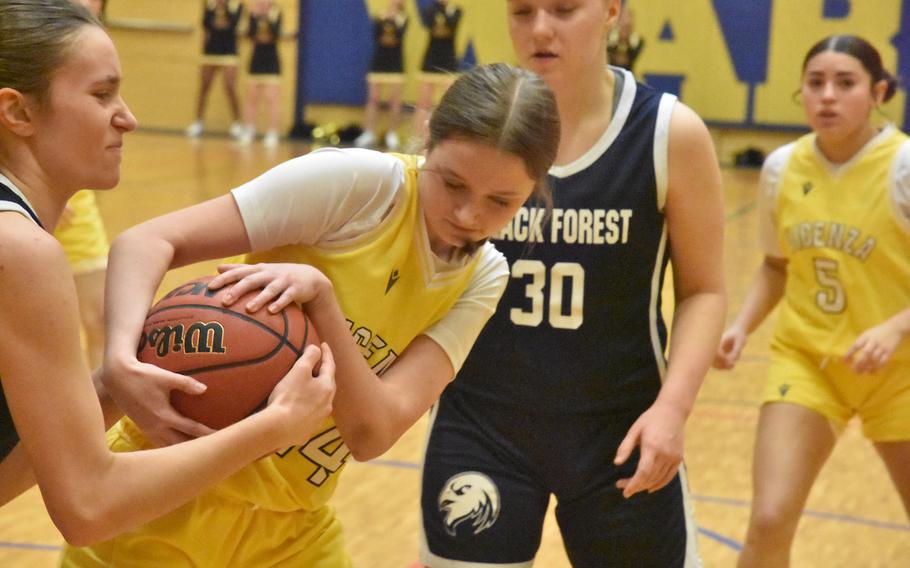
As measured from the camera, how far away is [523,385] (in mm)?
2838

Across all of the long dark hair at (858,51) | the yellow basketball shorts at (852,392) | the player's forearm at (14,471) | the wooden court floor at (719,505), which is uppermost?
the long dark hair at (858,51)

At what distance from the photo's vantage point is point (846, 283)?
388 cm

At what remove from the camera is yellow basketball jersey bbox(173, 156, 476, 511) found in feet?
7.33

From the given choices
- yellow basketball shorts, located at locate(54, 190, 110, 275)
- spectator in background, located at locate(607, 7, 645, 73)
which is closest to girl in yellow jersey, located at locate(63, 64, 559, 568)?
yellow basketball shorts, located at locate(54, 190, 110, 275)

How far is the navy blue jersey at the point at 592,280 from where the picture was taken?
9.14ft

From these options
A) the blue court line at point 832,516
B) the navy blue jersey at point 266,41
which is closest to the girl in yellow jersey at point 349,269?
the blue court line at point 832,516

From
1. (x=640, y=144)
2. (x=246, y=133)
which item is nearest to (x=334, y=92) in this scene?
(x=246, y=133)

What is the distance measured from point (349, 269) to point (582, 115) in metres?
0.84

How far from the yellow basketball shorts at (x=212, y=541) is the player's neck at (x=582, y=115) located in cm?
103

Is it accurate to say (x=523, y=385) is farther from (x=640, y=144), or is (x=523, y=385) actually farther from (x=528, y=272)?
(x=640, y=144)

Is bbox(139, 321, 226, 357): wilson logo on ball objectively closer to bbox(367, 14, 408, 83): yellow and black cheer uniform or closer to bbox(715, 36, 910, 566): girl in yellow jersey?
bbox(715, 36, 910, 566): girl in yellow jersey

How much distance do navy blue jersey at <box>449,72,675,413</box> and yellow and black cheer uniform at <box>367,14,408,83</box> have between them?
544 inches

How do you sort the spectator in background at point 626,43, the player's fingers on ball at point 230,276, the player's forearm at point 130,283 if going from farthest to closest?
the spectator in background at point 626,43
the player's fingers on ball at point 230,276
the player's forearm at point 130,283

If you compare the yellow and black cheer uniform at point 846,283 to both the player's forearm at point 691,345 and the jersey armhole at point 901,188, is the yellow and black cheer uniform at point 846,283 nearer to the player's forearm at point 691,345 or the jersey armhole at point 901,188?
the jersey armhole at point 901,188
